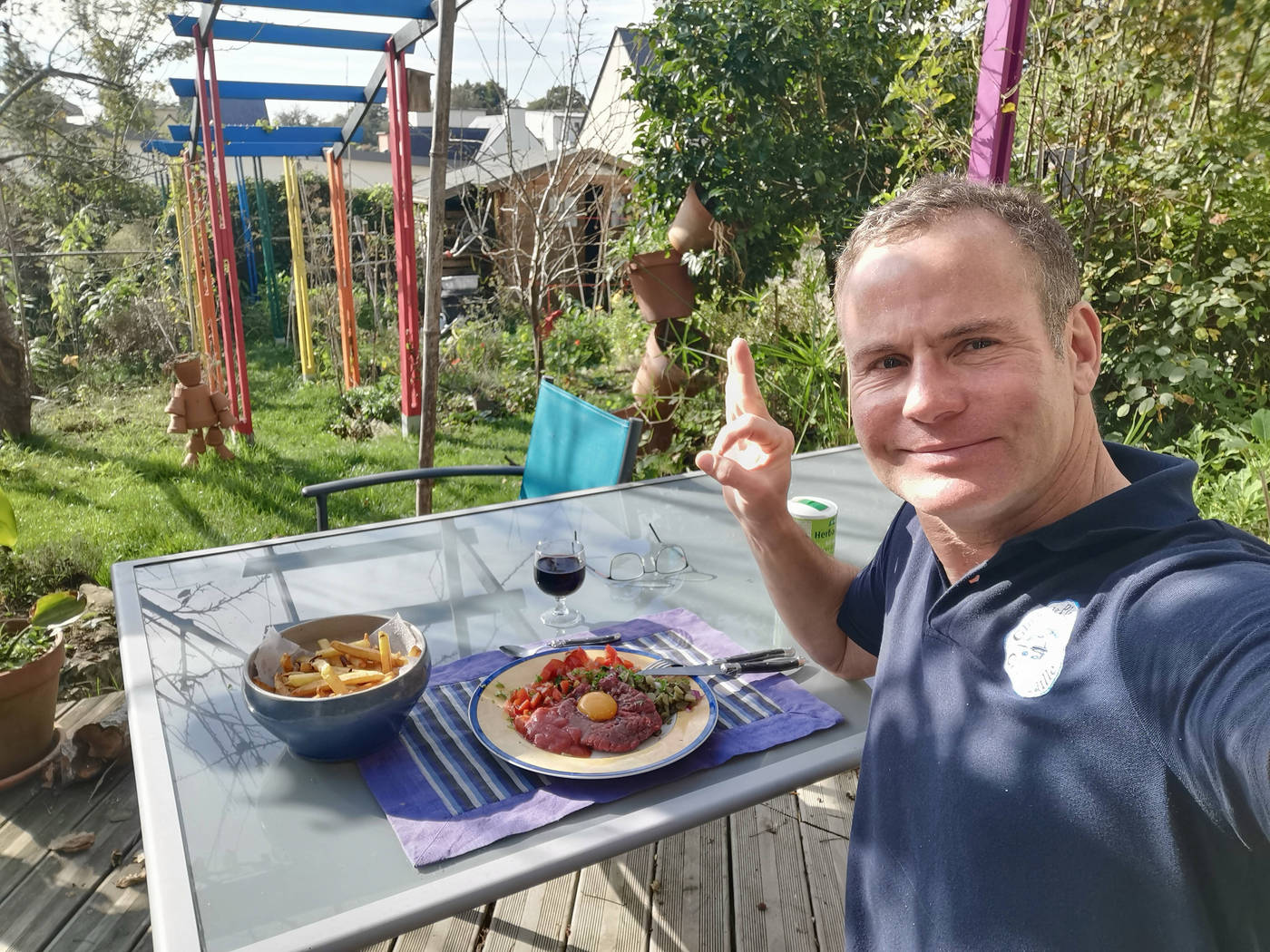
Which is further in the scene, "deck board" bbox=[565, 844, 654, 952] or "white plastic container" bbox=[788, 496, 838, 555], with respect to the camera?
"deck board" bbox=[565, 844, 654, 952]

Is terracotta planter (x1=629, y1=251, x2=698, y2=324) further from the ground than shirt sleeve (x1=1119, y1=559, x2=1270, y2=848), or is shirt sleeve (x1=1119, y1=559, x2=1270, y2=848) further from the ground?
terracotta planter (x1=629, y1=251, x2=698, y2=324)

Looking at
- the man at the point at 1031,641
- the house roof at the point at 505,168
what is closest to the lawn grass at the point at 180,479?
the house roof at the point at 505,168

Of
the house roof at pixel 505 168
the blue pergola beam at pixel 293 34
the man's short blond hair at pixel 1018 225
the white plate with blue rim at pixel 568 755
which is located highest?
the blue pergola beam at pixel 293 34

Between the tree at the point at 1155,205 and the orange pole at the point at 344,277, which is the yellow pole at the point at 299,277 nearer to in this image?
the orange pole at the point at 344,277

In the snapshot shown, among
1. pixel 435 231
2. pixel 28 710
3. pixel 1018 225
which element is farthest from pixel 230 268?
pixel 1018 225

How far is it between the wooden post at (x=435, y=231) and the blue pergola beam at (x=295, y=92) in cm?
400

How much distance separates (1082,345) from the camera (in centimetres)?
114

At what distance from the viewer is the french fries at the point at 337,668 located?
1.23 meters

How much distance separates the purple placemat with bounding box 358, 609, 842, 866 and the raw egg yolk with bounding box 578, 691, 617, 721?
0.10 metres

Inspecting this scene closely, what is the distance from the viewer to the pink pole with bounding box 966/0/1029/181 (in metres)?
2.72

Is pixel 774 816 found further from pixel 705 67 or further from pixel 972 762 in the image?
pixel 705 67

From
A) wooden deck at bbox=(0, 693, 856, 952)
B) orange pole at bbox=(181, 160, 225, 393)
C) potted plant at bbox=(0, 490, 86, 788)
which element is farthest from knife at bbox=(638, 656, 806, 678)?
orange pole at bbox=(181, 160, 225, 393)

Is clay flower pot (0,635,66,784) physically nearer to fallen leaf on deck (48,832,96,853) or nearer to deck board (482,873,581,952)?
fallen leaf on deck (48,832,96,853)

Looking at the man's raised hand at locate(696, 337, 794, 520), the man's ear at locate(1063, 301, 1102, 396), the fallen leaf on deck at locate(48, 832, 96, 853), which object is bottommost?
the fallen leaf on deck at locate(48, 832, 96, 853)
